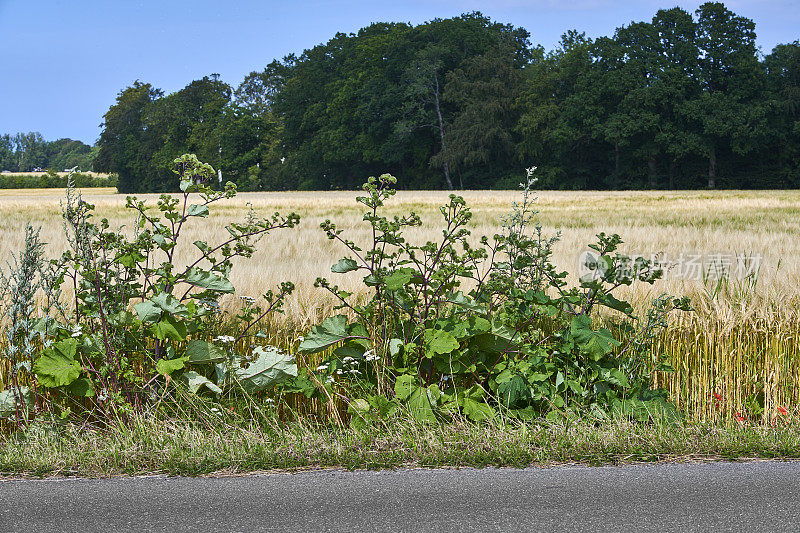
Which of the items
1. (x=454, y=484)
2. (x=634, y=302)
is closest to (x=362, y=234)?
(x=634, y=302)

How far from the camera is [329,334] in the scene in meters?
4.75

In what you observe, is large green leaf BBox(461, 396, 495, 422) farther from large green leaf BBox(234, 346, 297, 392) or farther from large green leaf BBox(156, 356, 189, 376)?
large green leaf BBox(156, 356, 189, 376)

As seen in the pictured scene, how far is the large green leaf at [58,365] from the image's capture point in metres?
4.29

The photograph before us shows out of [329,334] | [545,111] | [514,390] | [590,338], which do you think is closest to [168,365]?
[329,334]

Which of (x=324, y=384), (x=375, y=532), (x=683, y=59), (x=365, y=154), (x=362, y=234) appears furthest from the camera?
(x=365, y=154)

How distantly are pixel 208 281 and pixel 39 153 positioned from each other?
202 meters

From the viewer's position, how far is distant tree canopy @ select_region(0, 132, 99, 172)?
17725cm

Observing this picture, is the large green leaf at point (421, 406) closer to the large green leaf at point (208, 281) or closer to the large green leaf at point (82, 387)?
the large green leaf at point (208, 281)

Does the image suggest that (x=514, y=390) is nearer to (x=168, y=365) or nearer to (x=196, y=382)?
(x=196, y=382)

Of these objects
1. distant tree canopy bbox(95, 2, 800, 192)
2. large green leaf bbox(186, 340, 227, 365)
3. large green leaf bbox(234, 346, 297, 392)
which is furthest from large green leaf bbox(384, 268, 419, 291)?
distant tree canopy bbox(95, 2, 800, 192)

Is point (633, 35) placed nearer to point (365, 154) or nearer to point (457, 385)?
point (365, 154)

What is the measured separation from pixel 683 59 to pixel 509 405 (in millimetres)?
70437

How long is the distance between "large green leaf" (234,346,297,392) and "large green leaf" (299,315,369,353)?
0.58 feet

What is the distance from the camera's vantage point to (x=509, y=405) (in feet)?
15.0
